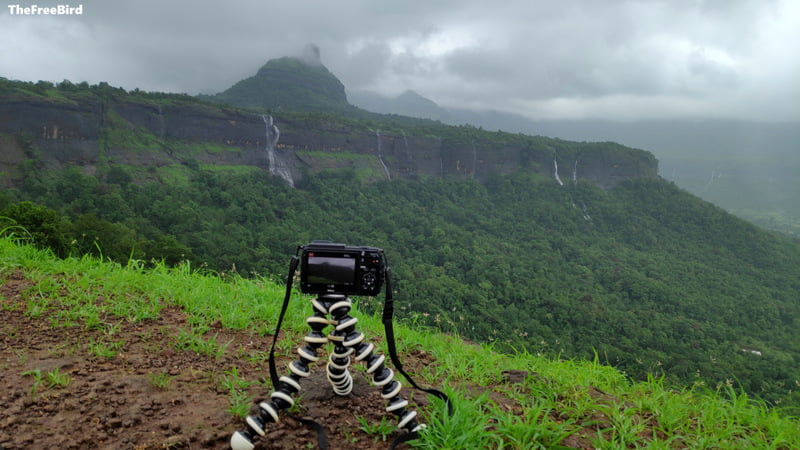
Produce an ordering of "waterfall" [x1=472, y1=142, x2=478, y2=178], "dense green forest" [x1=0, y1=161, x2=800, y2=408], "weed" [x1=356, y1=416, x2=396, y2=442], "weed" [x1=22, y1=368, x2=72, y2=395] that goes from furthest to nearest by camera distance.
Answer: "waterfall" [x1=472, y1=142, x2=478, y2=178]
"dense green forest" [x1=0, y1=161, x2=800, y2=408]
"weed" [x1=22, y1=368, x2=72, y2=395]
"weed" [x1=356, y1=416, x2=396, y2=442]

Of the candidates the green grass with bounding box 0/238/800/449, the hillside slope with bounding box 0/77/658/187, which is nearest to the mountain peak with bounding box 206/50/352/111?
the hillside slope with bounding box 0/77/658/187

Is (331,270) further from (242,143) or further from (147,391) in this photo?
(242,143)

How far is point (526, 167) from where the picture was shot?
84562 millimetres

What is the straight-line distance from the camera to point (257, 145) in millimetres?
61719

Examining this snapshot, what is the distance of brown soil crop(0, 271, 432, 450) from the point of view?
7.36ft

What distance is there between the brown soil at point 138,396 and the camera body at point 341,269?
867mm

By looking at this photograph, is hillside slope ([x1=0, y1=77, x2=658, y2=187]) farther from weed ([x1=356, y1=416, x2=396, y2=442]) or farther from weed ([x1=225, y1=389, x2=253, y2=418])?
weed ([x1=356, y1=416, x2=396, y2=442])

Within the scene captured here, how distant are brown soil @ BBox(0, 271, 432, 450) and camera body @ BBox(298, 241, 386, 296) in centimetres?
87

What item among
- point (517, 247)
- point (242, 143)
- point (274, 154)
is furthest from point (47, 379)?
point (274, 154)

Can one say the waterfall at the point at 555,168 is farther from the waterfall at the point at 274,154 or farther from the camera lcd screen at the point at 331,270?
the camera lcd screen at the point at 331,270

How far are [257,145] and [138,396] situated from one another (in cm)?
6400

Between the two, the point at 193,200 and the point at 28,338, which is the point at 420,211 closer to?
the point at 193,200

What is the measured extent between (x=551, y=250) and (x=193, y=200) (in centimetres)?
5075

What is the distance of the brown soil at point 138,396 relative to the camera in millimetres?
2242
